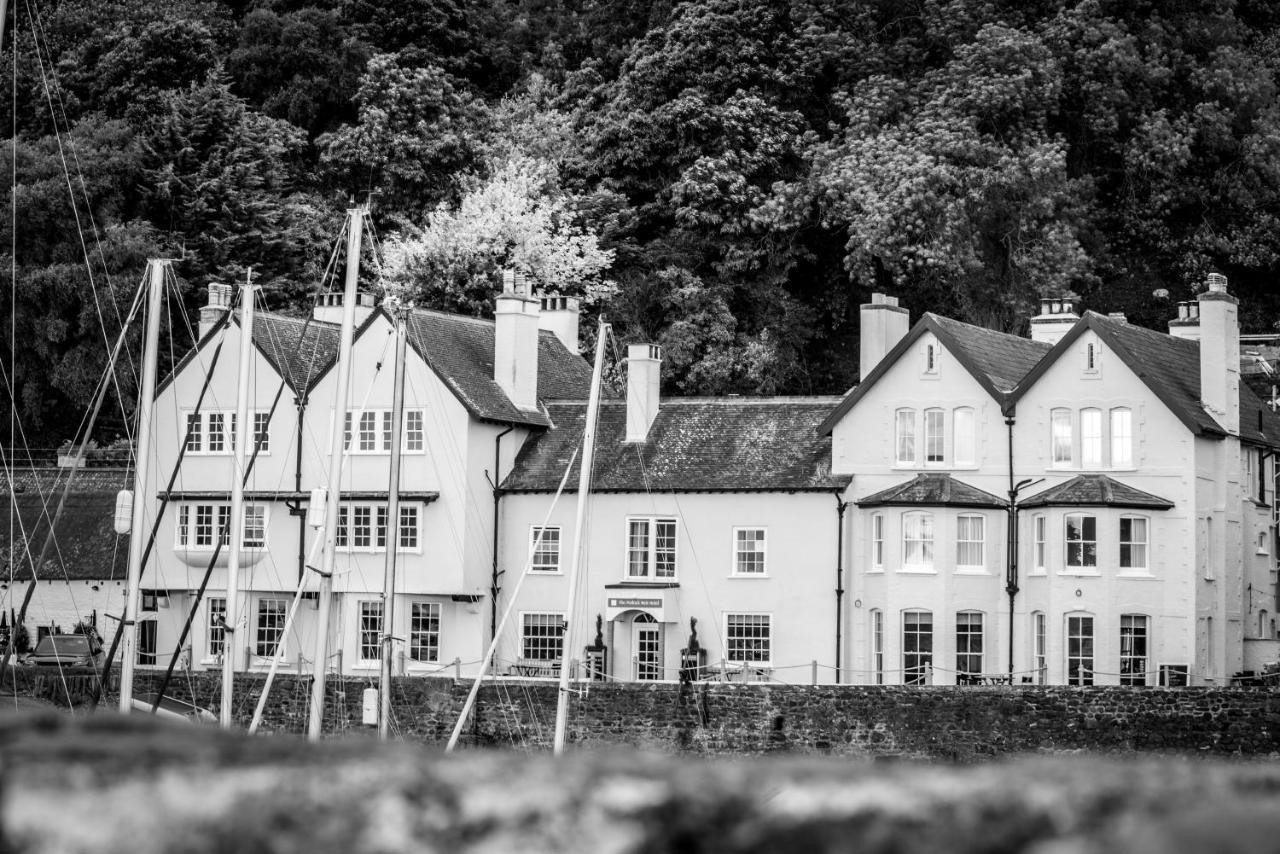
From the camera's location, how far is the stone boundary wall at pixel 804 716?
51.4m

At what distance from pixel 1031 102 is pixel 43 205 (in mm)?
35329

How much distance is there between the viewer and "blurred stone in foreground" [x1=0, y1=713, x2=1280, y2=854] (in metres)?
12.2

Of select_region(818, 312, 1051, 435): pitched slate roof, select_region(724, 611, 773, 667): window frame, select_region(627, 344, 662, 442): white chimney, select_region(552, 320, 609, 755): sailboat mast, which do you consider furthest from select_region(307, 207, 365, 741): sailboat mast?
select_region(818, 312, 1051, 435): pitched slate roof

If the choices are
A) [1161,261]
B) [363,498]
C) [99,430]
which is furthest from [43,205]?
[1161,261]

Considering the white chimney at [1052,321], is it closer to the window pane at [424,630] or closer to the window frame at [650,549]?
the window frame at [650,549]

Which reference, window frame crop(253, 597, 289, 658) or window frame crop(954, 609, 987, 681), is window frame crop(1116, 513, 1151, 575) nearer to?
window frame crop(954, 609, 987, 681)

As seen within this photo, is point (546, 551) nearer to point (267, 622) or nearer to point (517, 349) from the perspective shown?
point (517, 349)

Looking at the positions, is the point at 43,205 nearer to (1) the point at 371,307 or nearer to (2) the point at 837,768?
(1) the point at 371,307

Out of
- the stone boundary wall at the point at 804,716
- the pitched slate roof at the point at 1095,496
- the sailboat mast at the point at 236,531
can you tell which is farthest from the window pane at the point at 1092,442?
the sailboat mast at the point at 236,531

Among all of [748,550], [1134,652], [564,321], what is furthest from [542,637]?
[1134,652]

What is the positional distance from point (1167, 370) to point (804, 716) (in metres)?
14.2

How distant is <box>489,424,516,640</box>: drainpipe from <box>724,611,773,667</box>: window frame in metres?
6.65

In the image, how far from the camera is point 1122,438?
58250 mm

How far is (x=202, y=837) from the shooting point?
40.0 ft
